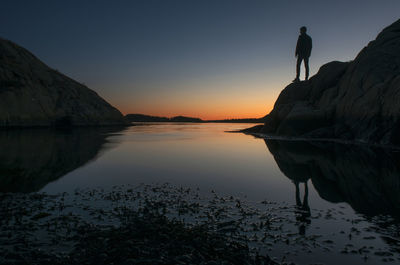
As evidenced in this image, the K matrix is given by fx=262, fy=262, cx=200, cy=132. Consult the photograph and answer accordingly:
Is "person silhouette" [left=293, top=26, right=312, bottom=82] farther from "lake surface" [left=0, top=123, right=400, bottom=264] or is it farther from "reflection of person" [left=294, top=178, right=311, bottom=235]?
"reflection of person" [left=294, top=178, right=311, bottom=235]

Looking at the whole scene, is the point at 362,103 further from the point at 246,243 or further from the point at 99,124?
the point at 99,124

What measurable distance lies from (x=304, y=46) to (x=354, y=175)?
25831mm

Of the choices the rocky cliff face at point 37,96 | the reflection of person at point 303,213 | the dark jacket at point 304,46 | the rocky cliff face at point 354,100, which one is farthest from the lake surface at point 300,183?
the rocky cliff face at point 37,96

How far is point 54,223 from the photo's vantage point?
21.6ft

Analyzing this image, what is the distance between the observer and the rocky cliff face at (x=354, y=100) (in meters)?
22.4

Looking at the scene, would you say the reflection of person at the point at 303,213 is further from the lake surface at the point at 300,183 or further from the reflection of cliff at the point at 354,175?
the reflection of cliff at the point at 354,175

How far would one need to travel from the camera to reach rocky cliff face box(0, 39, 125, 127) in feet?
202

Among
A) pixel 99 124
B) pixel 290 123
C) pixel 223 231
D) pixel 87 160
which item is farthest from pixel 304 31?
pixel 99 124

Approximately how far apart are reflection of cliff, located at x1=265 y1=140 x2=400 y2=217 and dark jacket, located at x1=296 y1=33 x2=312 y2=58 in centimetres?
1915

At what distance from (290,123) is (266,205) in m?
27.5

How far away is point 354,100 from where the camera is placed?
2669 cm

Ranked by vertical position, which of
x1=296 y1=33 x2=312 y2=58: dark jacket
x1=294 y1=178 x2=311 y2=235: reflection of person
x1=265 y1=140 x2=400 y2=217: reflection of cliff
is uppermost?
x1=296 y1=33 x2=312 y2=58: dark jacket

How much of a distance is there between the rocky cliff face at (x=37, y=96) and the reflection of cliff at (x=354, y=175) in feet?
211

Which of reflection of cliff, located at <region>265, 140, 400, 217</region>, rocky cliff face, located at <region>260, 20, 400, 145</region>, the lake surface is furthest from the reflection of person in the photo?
rocky cliff face, located at <region>260, 20, 400, 145</region>
